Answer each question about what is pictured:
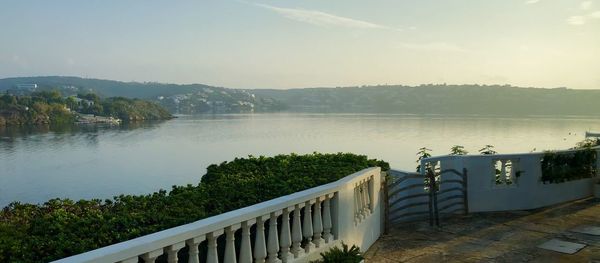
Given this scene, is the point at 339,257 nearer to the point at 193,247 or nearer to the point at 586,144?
the point at 193,247

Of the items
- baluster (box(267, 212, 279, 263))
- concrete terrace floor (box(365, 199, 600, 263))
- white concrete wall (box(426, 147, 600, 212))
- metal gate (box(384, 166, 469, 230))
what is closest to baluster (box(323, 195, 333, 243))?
baluster (box(267, 212, 279, 263))

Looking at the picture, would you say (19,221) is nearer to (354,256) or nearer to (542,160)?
(354,256)

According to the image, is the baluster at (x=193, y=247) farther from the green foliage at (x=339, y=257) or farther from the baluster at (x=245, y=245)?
the green foliage at (x=339, y=257)

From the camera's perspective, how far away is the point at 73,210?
5.46m

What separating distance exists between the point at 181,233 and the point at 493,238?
5.73 meters

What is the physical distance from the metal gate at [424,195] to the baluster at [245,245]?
4883 mm

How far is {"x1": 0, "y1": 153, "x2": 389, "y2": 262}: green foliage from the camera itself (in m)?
3.35

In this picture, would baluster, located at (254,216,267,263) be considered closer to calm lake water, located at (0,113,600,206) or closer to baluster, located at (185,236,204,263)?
baluster, located at (185,236,204,263)

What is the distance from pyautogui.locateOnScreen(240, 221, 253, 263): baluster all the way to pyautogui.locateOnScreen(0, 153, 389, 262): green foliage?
2.13 ft

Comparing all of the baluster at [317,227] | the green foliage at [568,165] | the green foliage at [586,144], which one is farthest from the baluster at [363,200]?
the green foliage at [586,144]

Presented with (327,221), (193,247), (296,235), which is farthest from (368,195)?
(193,247)

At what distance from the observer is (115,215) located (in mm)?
4305

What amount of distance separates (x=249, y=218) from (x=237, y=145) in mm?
70960

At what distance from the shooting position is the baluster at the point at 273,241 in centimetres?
433
